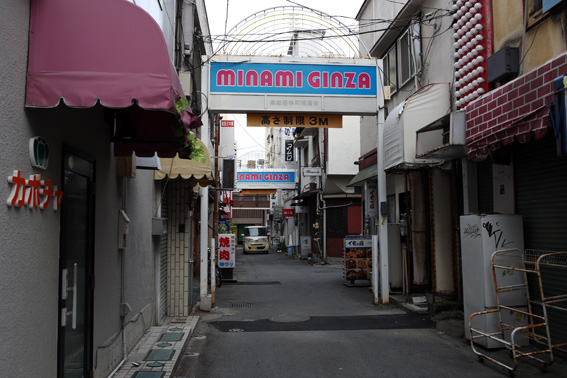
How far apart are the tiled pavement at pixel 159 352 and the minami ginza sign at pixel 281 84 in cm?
541

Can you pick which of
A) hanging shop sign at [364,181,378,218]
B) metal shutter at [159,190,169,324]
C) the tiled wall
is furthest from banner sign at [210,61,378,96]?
hanging shop sign at [364,181,378,218]

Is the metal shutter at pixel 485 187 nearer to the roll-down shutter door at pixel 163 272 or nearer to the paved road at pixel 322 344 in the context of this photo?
the paved road at pixel 322 344

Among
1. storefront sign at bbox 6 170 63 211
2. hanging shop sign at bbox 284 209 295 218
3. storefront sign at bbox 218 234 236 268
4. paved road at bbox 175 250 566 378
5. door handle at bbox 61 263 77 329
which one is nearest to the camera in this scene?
storefront sign at bbox 6 170 63 211

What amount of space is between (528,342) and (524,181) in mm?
2530

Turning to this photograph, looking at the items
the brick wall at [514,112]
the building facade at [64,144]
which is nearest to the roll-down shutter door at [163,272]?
the building facade at [64,144]

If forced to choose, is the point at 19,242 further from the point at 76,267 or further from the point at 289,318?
the point at 289,318

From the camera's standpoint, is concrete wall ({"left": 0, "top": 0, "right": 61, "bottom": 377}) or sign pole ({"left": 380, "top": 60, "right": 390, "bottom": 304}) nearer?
concrete wall ({"left": 0, "top": 0, "right": 61, "bottom": 377})

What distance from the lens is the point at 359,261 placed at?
1616cm

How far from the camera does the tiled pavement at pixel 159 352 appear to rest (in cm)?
646

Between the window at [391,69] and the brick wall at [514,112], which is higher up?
the window at [391,69]

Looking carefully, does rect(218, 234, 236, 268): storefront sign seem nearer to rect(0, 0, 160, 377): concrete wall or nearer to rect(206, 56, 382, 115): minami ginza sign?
rect(206, 56, 382, 115): minami ginza sign

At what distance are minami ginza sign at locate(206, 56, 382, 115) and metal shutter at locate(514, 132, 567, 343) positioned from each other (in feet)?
16.9

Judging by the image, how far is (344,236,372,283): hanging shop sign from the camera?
1606cm

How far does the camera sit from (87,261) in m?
5.59
